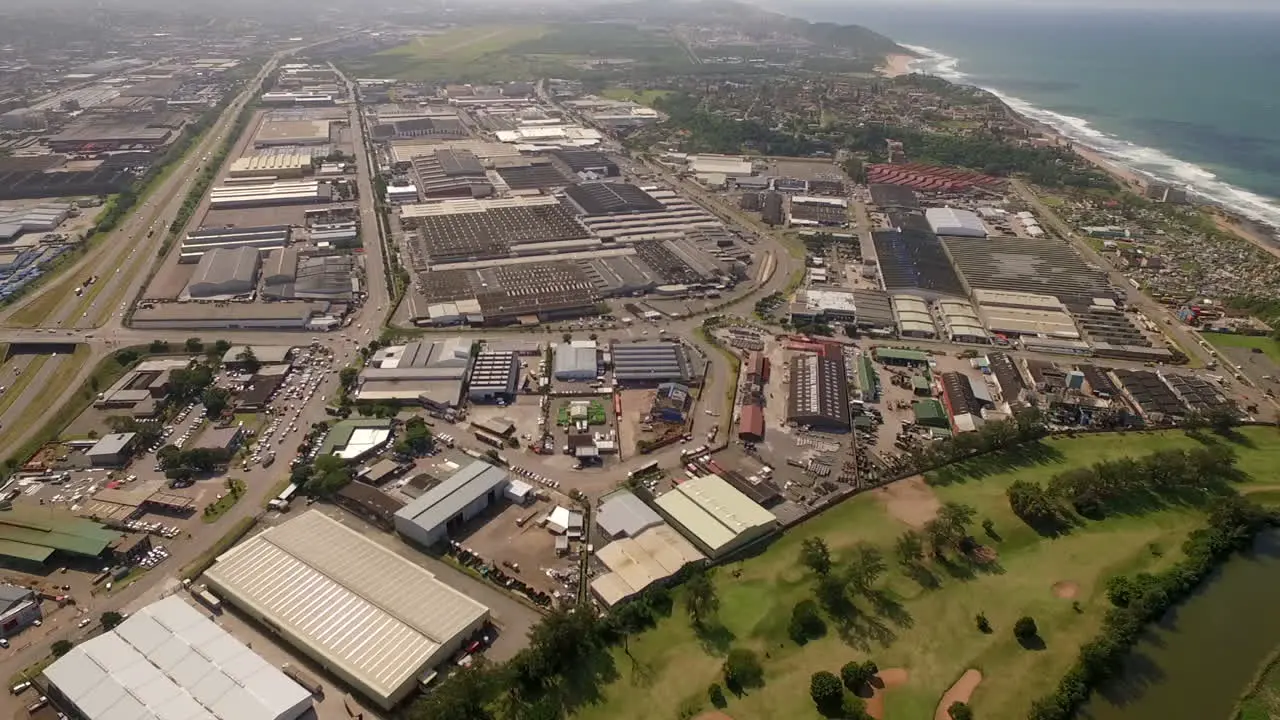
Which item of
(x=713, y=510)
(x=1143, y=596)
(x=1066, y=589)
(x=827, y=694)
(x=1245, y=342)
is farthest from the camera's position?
(x=1245, y=342)

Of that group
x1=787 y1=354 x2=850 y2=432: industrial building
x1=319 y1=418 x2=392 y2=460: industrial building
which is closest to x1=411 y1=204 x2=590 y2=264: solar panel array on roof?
x1=319 y1=418 x2=392 y2=460: industrial building

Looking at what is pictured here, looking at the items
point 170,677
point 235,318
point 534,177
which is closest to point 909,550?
point 170,677

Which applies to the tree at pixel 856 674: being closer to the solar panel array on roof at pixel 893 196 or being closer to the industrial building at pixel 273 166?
the solar panel array on roof at pixel 893 196

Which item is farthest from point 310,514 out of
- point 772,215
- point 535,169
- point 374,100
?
point 374,100

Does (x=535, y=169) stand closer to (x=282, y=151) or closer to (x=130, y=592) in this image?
(x=282, y=151)

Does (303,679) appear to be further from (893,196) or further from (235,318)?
(893,196)

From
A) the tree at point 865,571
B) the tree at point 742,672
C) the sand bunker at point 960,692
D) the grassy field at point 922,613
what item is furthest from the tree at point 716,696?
the tree at point 865,571
